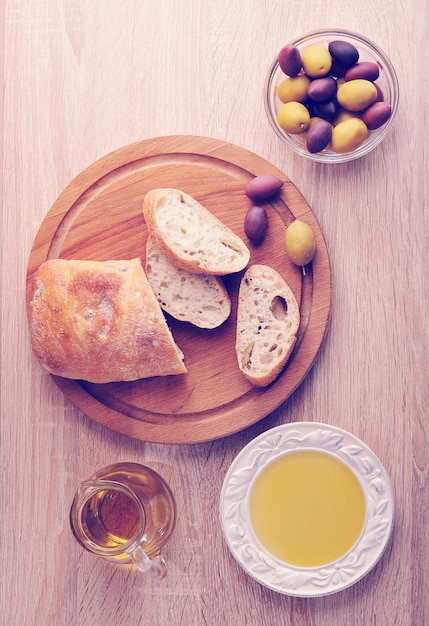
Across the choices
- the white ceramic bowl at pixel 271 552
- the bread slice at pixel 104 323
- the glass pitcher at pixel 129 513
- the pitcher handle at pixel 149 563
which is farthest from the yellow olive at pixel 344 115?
the pitcher handle at pixel 149 563

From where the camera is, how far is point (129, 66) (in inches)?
63.1

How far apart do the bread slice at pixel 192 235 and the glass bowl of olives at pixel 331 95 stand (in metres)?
0.22

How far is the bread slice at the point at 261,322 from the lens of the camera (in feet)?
4.99

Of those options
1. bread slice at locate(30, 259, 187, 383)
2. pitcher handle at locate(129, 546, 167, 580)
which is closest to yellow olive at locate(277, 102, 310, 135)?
bread slice at locate(30, 259, 187, 383)

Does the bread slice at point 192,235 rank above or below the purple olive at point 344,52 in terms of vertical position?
below

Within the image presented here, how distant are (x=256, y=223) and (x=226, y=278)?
129 millimetres

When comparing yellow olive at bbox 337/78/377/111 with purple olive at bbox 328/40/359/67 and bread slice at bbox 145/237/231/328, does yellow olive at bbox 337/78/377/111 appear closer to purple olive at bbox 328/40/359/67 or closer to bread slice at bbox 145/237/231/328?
purple olive at bbox 328/40/359/67

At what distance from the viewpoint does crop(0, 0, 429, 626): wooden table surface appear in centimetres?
155

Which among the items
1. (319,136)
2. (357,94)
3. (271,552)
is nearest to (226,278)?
(319,136)

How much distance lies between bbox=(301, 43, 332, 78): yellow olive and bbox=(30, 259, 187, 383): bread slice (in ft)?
1.61

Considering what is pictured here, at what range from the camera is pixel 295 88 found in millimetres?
1495

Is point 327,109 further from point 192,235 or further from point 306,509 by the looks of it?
point 306,509

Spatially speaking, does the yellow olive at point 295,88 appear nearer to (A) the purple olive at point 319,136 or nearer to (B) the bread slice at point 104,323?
(A) the purple olive at point 319,136

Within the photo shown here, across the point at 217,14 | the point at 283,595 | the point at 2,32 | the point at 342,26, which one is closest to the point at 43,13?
the point at 2,32
